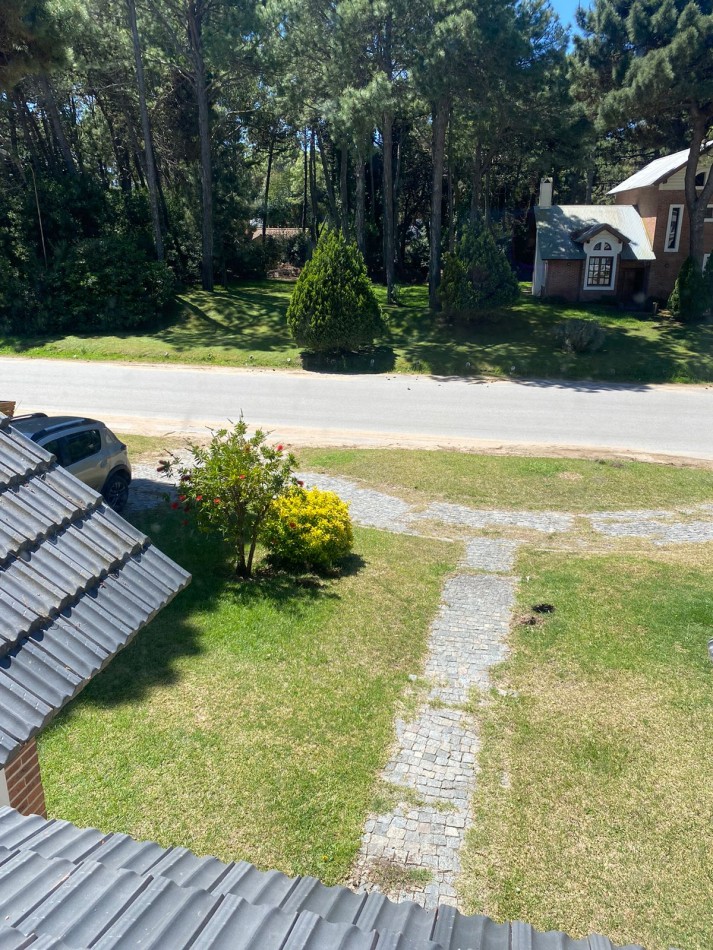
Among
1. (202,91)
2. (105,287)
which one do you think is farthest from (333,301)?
(202,91)

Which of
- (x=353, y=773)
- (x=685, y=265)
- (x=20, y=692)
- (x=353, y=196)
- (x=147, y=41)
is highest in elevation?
(x=147, y=41)

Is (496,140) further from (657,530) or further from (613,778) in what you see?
(613,778)

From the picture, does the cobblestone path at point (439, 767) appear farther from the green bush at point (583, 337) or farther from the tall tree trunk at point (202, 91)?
the tall tree trunk at point (202, 91)

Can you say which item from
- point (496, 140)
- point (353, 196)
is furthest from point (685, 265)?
point (353, 196)

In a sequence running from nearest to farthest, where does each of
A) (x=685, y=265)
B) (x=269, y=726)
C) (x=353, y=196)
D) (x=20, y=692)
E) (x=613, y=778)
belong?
(x=20, y=692), (x=613, y=778), (x=269, y=726), (x=685, y=265), (x=353, y=196)

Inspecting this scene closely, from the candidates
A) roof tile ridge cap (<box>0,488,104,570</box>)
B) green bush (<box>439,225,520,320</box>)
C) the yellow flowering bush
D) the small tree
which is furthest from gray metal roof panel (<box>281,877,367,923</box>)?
green bush (<box>439,225,520,320</box>)

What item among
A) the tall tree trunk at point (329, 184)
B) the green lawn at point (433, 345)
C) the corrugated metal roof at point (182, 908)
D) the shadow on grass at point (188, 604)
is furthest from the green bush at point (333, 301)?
the corrugated metal roof at point (182, 908)
